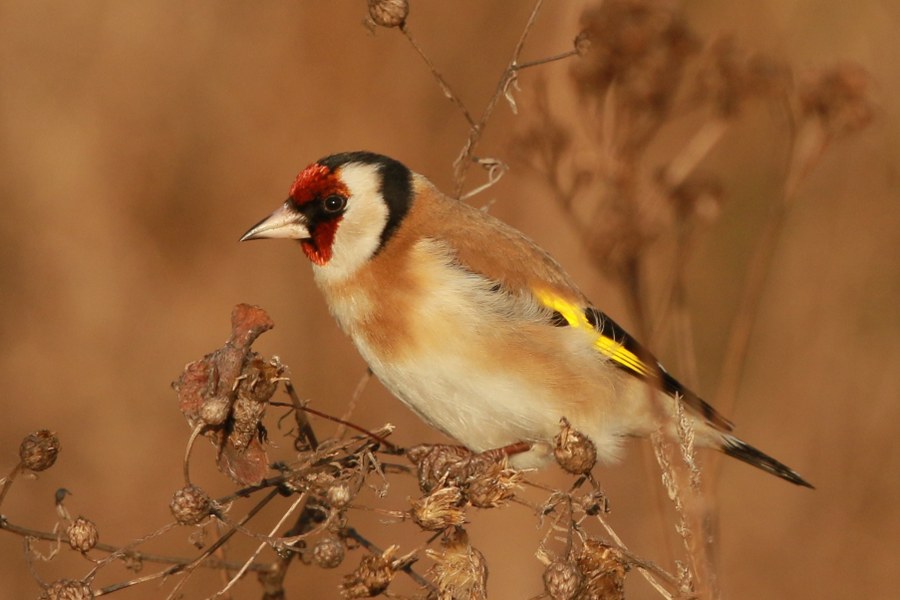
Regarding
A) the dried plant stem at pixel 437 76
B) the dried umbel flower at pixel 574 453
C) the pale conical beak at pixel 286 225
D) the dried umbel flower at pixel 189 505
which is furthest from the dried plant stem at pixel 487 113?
the dried umbel flower at pixel 189 505

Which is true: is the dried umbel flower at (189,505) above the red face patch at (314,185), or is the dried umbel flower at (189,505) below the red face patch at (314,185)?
below

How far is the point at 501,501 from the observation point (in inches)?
110

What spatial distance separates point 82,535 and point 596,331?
224 cm

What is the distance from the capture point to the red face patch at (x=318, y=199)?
13.6 feet

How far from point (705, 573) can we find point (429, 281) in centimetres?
173

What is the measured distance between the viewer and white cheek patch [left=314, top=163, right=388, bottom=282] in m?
4.13

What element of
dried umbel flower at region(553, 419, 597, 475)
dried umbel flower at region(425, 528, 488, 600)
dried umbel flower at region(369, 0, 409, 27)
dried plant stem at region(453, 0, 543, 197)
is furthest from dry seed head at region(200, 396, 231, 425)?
dried umbel flower at region(369, 0, 409, 27)

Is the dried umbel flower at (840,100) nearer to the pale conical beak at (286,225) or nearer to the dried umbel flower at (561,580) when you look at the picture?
the pale conical beak at (286,225)

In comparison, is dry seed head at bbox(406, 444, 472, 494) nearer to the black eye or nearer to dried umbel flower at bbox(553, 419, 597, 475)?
dried umbel flower at bbox(553, 419, 597, 475)

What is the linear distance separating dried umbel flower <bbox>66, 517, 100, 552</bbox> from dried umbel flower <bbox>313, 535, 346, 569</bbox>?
1.71ft

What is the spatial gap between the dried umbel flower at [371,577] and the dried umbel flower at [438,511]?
0.10 metres

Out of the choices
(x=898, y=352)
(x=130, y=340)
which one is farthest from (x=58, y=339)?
(x=898, y=352)

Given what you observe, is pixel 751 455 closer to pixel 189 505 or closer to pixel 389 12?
pixel 389 12

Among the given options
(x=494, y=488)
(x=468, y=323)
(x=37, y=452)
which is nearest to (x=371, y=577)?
(x=494, y=488)
